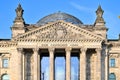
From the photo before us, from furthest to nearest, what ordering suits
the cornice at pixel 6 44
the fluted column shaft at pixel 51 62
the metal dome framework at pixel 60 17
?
the metal dome framework at pixel 60 17, the cornice at pixel 6 44, the fluted column shaft at pixel 51 62

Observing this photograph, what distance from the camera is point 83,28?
80.4 metres

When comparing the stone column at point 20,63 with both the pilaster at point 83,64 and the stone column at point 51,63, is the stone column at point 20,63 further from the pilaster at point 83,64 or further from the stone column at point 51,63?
the pilaster at point 83,64

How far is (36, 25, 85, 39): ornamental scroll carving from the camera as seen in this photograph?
78562mm

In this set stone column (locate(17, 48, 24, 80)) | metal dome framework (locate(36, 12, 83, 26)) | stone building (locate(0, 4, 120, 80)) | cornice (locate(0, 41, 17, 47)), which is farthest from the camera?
metal dome framework (locate(36, 12, 83, 26))

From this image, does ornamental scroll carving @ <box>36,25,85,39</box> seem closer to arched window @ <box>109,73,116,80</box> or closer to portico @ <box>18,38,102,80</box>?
portico @ <box>18,38,102,80</box>

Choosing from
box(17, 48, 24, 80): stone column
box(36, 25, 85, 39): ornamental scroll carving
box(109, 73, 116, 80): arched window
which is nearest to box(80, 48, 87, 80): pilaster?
box(36, 25, 85, 39): ornamental scroll carving

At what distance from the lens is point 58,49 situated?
262 feet

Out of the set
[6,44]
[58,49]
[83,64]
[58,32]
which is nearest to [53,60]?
[58,49]

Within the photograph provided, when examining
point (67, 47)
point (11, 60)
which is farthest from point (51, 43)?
point (11, 60)

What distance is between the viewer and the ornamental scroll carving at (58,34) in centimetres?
7856

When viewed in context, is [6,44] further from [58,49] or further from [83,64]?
[83,64]

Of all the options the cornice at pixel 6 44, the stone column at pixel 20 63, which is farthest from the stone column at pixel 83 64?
the cornice at pixel 6 44

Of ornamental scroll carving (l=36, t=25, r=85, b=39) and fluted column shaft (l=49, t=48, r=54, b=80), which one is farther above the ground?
ornamental scroll carving (l=36, t=25, r=85, b=39)

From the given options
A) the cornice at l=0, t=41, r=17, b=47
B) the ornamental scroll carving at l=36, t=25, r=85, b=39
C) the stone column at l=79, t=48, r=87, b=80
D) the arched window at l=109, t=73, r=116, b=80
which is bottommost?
the arched window at l=109, t=73, r=116, b=80
